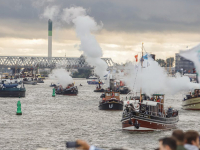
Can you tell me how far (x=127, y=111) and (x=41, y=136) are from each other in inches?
362

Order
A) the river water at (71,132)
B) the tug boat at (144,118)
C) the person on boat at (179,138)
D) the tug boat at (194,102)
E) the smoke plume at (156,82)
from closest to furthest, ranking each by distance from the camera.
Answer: the person on boat at (179,138)
the river water at (71,132)
the tug boat at (144,118)
the smoke plume at (156,82)
the tug boat at (194,102)

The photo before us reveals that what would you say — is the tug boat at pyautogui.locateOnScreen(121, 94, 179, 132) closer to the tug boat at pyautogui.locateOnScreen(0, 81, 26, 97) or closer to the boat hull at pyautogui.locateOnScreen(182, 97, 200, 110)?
the boat hull at pyautogui.locateOnScreen(182, 97, 200, 110)

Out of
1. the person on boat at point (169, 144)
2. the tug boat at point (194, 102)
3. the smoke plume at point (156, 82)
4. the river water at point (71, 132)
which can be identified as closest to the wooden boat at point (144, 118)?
the river water at point (71, 132)

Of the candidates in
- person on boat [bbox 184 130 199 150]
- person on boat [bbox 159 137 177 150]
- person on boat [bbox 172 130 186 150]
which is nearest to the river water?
person on boat [bbox 184 130 199 150]

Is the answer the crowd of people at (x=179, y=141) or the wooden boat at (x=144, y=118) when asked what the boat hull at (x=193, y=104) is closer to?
the wooden boat at (x=144, y=118)


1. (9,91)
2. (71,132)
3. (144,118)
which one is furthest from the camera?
(9,91)

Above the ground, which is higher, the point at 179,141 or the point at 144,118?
the point at 179,141

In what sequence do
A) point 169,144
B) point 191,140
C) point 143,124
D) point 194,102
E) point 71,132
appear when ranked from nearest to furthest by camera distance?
point 169,144
point 191,140
point 143,124
point 71,132
point 194,102

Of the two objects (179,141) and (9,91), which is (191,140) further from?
(9,91)

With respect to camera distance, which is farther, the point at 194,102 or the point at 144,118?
the point at 194,102

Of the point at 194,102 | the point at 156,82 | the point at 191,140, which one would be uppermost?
the point at 156,82

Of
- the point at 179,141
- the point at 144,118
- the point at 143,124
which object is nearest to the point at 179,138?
the point at 179,141

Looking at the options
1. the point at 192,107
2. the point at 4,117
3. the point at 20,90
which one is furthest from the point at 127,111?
the point at 20,90

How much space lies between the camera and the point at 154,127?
46031 mm
